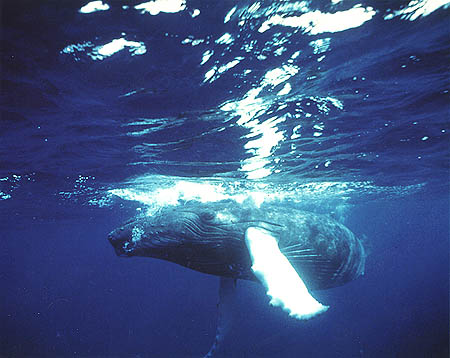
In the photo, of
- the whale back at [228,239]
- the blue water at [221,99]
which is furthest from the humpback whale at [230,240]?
the blue water at [221,99]

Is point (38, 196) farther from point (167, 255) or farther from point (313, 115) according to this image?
point (313, 115)

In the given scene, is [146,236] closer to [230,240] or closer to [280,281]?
[230,240]

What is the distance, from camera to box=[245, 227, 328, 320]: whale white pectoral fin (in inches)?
141

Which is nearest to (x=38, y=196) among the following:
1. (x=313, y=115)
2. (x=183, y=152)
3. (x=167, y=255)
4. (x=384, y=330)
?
(x=183, y=152)

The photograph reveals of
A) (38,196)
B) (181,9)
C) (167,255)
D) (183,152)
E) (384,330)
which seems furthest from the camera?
(384,330)

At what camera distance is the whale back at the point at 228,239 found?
6020mm

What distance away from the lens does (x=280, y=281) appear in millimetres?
3984

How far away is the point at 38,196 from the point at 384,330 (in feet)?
106

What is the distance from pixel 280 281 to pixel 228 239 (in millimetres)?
2252

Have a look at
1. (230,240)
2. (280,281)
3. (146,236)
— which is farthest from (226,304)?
(280,281)

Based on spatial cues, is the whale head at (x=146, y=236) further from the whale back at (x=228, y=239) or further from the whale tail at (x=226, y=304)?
the whale tail at (x=226, y=304)

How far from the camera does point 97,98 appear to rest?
741 centimetres

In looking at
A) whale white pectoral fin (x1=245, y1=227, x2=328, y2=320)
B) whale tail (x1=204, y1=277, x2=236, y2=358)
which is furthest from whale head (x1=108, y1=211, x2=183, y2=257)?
whale tail (x1=204, y1=277, x2=236, y2=358)

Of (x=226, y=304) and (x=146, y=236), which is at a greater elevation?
(x=146, y=236)
